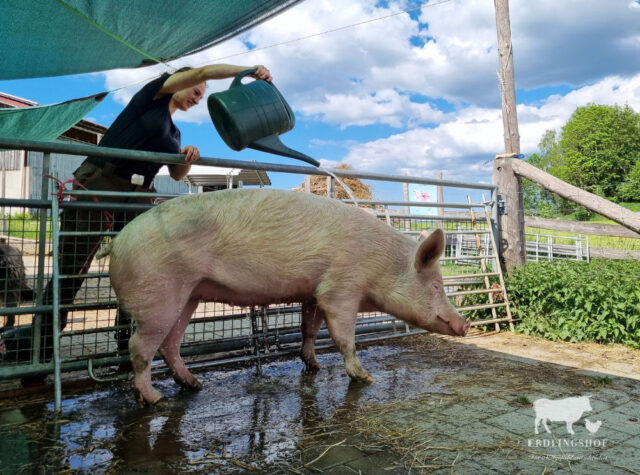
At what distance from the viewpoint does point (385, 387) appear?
136 inches

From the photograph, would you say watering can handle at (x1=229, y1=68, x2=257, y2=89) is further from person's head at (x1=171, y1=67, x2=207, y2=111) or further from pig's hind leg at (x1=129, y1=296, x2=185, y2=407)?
pig's hind leg at (x1=129, y1=296, x2=185, y2=407)

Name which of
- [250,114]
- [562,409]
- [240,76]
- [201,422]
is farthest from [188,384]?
[562,409]

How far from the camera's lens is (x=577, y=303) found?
527 cm

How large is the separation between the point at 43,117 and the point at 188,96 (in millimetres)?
2625

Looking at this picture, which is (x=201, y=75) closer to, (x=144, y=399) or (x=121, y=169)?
(x=121, y=169)

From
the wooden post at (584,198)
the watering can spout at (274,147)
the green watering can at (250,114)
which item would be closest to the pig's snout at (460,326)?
the watering can spout at (274,147)

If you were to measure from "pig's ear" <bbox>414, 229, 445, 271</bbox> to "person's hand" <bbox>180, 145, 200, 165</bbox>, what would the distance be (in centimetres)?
194

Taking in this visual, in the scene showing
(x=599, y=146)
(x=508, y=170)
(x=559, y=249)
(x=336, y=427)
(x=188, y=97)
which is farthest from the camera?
(x=599, y=146)

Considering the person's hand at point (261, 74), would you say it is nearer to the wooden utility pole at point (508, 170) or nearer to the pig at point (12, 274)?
the pig at point (12, 274)

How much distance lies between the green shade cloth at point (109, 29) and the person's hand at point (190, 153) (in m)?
0.73

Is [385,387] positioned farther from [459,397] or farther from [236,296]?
[236,296]

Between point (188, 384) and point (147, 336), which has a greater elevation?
point (147, 336)

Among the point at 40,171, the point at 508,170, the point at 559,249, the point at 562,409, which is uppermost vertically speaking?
the point at 40,171

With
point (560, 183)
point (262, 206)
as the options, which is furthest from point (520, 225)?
point (262, 206)
